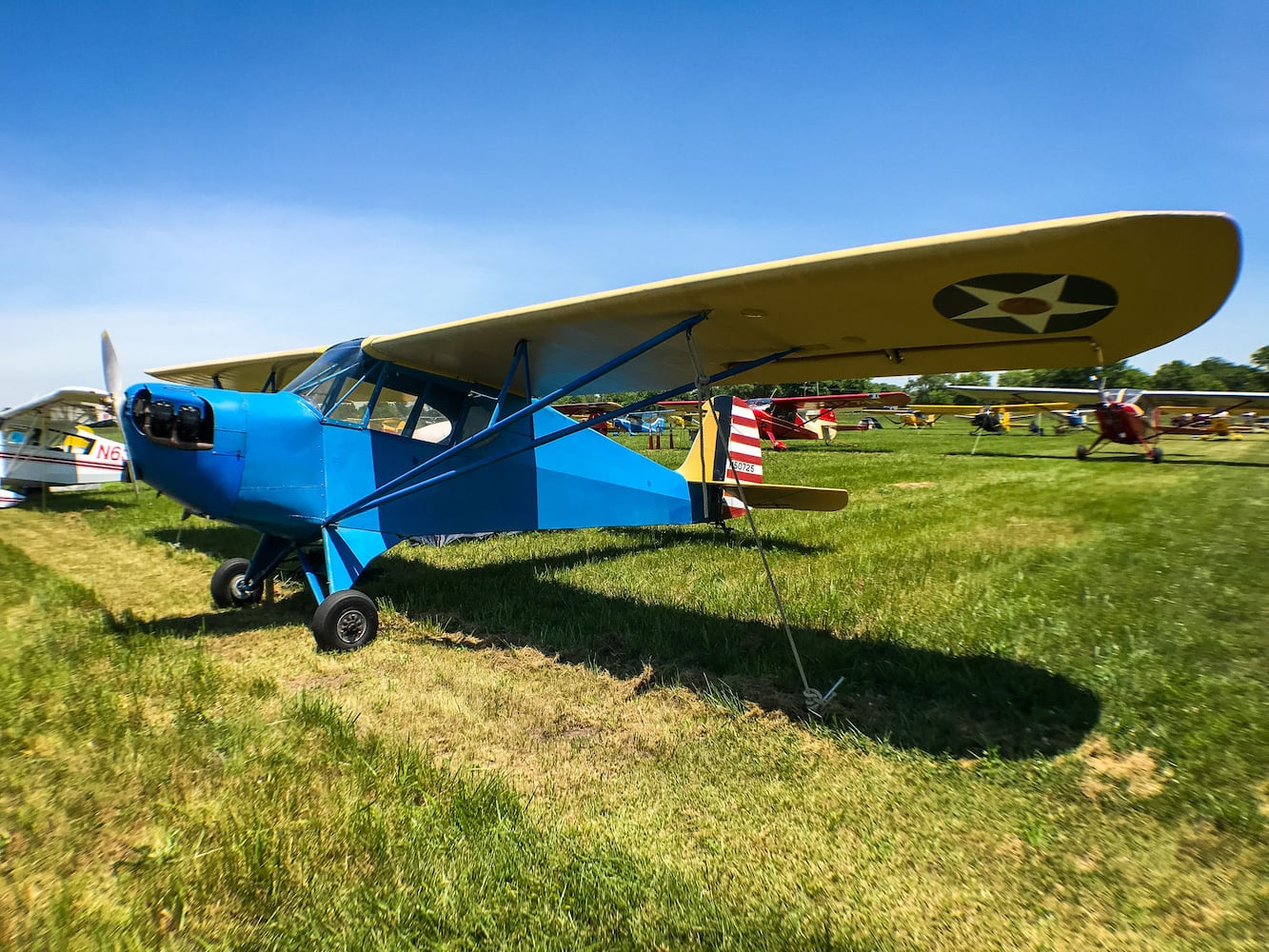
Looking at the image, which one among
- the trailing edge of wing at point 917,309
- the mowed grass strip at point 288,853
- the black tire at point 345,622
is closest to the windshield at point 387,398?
the trailing edge of wing at point 917,309

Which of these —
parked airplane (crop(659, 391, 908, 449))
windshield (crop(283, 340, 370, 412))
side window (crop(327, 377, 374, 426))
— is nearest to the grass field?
side window (crop(327, 377, 374, 426))

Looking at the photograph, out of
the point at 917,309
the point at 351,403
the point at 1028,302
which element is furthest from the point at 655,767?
the point at 351,403

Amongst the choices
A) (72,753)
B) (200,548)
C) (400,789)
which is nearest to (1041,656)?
(400,789)

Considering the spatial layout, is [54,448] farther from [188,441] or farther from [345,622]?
[345,622]

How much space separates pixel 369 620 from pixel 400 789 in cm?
233

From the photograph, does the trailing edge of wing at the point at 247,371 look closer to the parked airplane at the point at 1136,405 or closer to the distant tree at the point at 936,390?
the distant tree at the point at 936,390

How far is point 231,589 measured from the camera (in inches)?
222

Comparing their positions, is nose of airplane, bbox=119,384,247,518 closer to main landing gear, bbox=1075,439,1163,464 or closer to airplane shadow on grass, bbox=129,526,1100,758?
airplane shadow on grass, bbox=129,526,1100,758

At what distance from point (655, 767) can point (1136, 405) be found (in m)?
23.6

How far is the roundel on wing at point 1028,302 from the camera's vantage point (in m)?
2.82

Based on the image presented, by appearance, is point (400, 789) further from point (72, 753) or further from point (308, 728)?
point (72, 753)

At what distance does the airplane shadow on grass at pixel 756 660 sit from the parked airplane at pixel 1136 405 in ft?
49.4

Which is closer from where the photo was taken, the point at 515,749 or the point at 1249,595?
the point at 515,749

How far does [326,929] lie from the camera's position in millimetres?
1842
